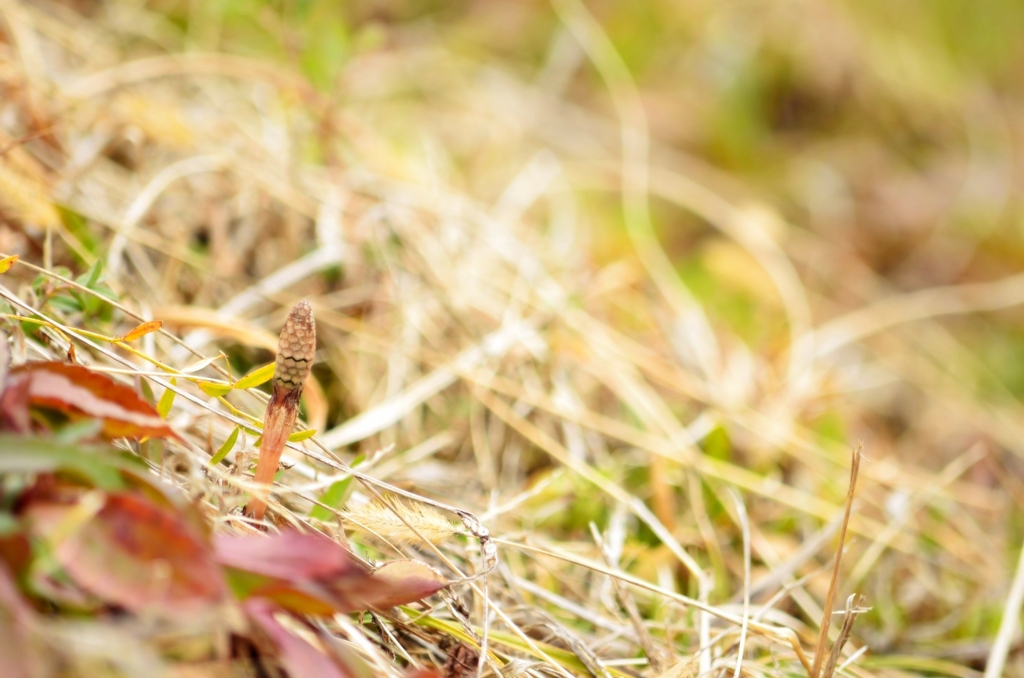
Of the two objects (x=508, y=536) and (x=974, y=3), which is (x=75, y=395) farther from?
(x=974, y=3)

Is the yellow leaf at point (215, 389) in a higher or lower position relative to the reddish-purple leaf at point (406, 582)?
higher

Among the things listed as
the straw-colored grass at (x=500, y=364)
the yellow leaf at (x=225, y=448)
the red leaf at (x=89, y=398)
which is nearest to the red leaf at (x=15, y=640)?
the straw-colored grass at (x=500, y=364)

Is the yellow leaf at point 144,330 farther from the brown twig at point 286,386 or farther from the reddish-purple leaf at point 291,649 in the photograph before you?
the reddish-purple leaf at point 291,649

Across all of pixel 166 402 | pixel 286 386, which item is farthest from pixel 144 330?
pixel 286 386

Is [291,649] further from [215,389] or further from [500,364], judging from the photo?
[500,364]

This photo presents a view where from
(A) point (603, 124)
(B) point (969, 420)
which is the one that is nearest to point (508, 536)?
(B) point (969, 420)

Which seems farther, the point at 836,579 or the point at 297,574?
the point at 836,579
